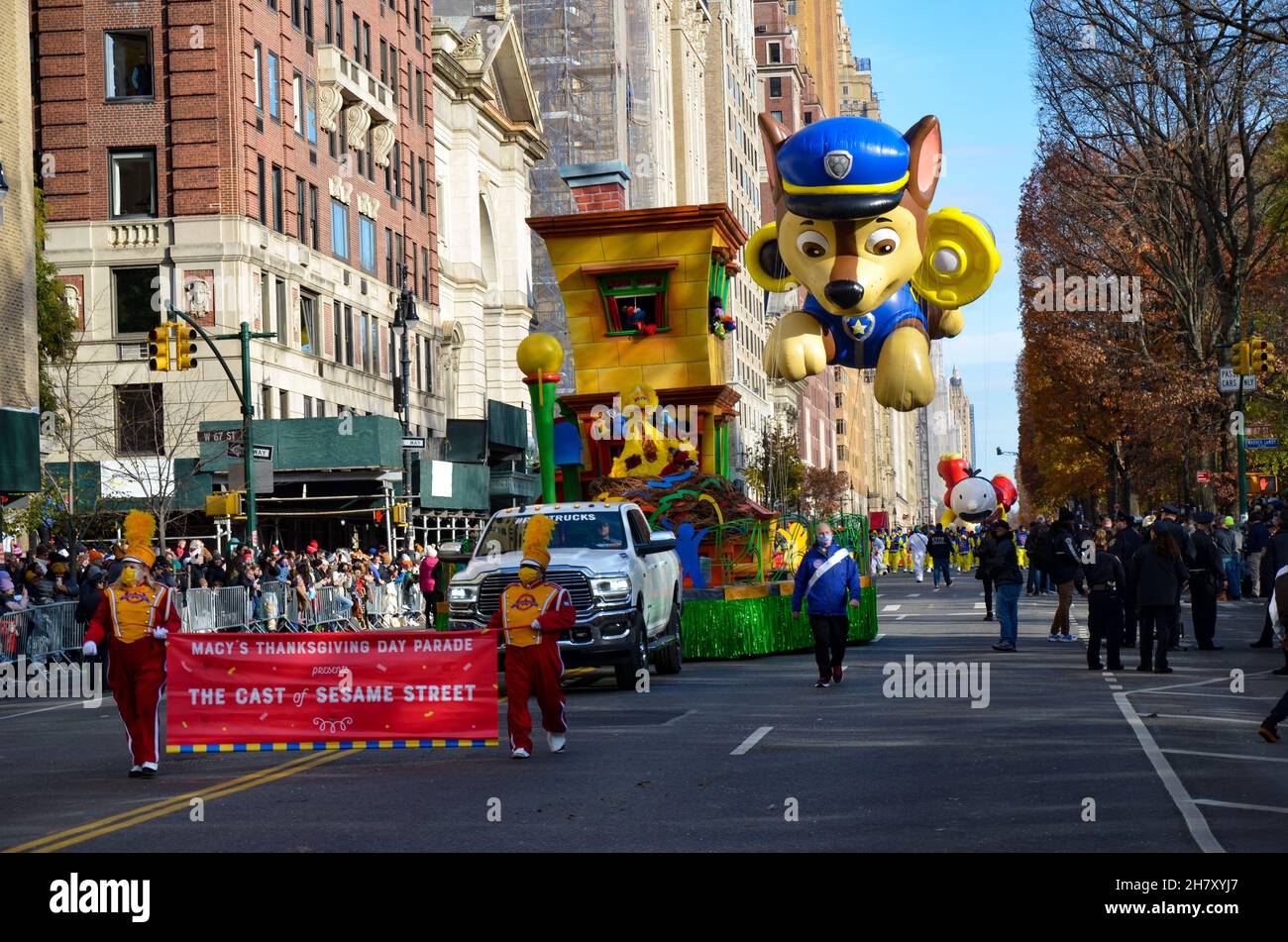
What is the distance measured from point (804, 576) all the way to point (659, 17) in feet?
259

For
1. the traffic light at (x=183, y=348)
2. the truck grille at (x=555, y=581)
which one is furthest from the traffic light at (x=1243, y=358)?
the truck grille at (x=555, y=581)

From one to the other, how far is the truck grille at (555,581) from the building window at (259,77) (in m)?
32.2

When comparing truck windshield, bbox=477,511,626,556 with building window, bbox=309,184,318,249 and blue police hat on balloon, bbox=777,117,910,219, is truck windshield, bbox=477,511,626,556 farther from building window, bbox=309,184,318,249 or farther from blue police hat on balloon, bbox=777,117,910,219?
building window, bbox=309,184,318,249

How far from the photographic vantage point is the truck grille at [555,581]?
19875 millimetres

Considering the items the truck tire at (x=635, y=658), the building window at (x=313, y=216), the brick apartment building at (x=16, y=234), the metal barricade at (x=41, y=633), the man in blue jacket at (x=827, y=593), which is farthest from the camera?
the building window at (x=313, y=216)

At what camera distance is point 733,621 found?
25.8 metres

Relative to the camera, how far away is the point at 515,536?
2150 centimetres

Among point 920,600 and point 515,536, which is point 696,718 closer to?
point 515,536

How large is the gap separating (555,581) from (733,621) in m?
6.37

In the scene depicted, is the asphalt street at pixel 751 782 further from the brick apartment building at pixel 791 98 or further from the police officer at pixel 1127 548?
the brick apartment building at pixel 791 98

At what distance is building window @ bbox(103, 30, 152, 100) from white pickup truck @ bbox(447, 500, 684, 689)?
30543 millimetres

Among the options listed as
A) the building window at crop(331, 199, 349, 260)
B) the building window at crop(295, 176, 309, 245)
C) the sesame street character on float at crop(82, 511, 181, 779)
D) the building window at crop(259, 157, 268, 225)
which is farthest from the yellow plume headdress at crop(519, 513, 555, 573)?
the building window at crop(331, 199, 349, 260)
